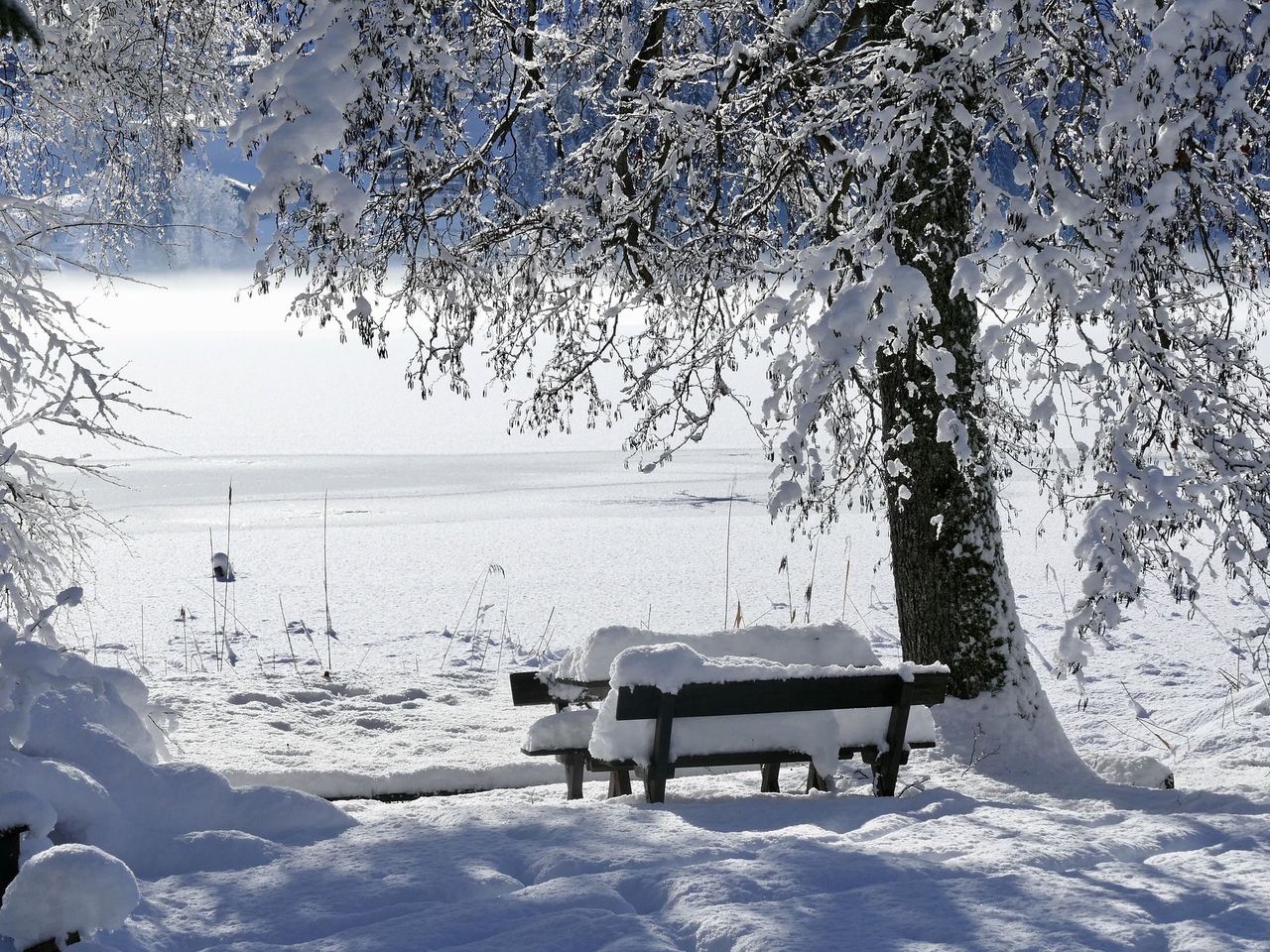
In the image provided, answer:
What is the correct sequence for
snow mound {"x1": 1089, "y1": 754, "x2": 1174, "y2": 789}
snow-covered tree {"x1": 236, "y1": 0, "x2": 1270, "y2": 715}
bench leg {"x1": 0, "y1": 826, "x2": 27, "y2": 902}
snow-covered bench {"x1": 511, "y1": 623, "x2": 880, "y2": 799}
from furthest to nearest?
snow mound {"x1": 1089, "y1": 754, "x2": 1174, "y2": 789}
snow-covered bench {"x1": 511, "y1": 623, "x2": 880, "y2": 799}
snow-covered tree {"x1": 236, "y1": 0, "x2": 1270, "y2": 715}
bench leg {"x1": 0, "y1": 826, "x2": 27, "y2": 902}

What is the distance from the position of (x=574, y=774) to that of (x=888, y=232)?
2821 millimetres

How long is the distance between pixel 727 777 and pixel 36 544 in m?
3.82

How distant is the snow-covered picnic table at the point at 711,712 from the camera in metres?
4.76

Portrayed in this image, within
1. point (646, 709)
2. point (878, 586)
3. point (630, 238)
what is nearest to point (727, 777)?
point (646, 709)

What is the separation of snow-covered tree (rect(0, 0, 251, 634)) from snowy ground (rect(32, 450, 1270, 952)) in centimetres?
147

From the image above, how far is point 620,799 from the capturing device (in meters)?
5.27

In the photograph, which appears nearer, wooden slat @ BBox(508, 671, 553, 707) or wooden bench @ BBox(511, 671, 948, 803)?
wooden bench @ BBox(511, 671, 948, 803)

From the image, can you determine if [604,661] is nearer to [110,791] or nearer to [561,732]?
[561,732]

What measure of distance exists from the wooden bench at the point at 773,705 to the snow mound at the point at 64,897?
6.99ft

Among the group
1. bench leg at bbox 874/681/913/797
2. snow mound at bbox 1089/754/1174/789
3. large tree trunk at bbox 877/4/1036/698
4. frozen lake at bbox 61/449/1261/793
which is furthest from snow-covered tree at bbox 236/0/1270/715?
frozen lake at bbox 61/449/1261/793

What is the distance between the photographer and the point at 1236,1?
146 inches

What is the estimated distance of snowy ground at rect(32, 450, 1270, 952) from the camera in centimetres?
327

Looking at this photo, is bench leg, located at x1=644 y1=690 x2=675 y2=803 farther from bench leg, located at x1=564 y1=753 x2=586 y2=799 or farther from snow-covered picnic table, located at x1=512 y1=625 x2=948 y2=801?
bench leg, located at x1=564 y1=753 x2=586 y2=799

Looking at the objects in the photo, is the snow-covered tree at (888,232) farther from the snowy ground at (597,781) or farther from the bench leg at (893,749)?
Answer: the snowy ground at (597,781)
